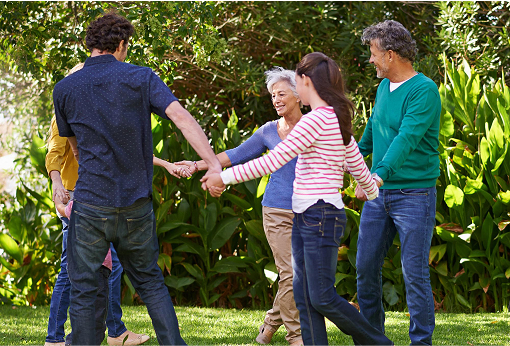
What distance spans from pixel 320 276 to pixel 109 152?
117 centimetres

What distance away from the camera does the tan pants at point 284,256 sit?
3.82 metres

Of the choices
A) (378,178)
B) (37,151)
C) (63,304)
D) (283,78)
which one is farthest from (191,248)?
(378,178)

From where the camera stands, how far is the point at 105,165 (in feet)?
9.30

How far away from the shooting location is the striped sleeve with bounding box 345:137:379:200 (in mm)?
2963

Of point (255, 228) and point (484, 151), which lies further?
point (255, 228)

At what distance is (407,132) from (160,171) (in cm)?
317

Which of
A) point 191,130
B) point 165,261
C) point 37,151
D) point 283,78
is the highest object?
point 283,78

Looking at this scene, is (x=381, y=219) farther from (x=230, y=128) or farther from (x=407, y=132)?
(x=230, y=128)

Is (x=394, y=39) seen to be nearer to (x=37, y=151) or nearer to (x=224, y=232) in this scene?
(x=224, y=232)

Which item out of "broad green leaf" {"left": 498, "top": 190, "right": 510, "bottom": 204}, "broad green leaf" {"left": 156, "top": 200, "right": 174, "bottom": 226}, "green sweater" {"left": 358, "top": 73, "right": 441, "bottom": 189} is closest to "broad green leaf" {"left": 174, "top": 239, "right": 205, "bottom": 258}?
"broad green leaf" {"left": 156, "top": 200, "right": 174, "bottom": 226}

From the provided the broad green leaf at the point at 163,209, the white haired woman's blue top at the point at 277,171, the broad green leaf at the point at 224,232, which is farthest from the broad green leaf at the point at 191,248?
the white haired woman's blue top at the point at 277,171

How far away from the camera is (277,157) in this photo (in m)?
2.75

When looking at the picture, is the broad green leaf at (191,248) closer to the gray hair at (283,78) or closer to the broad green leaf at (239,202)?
the broad green leaf at (239,202)

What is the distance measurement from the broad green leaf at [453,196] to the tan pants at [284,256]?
6.77 feet
